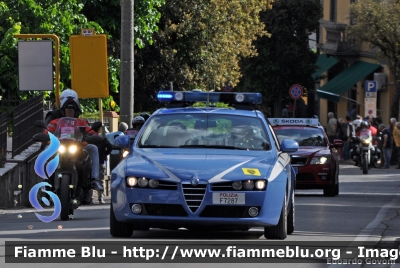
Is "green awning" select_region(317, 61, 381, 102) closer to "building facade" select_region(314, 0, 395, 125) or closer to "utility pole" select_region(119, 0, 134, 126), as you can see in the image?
"building facade" select_region(314, 0, 395, 125)

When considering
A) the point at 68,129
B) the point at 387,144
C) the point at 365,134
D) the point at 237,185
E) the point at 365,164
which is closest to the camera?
the point at 237,185

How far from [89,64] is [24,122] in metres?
1.67

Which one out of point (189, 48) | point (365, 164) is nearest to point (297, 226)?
point (365, 164)

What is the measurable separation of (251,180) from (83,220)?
416cm

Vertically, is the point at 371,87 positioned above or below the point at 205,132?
below

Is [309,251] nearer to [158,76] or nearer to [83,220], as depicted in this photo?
[83,220]

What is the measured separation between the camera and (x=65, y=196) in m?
14.3

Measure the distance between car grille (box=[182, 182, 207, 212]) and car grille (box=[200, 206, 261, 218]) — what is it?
120 millimetres

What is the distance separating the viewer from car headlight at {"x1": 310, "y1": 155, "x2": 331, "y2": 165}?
898 inches

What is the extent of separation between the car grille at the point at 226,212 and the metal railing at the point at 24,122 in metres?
8.57

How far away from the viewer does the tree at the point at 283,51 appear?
2382 inches

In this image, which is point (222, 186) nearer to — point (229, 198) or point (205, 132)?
point (229, 198)

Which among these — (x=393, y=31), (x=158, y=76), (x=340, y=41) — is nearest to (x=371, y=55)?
(x=340, y=41)

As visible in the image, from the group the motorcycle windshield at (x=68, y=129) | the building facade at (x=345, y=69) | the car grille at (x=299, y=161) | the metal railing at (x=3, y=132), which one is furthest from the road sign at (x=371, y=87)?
the motorcycle windshield at (x=68, y=129)
